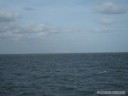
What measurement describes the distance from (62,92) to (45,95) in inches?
109

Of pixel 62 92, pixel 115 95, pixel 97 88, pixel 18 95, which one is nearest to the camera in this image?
pixel 115 95

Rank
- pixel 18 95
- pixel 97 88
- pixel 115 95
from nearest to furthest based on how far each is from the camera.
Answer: pixel 115 95 → pixel 18 95 → pixel 97 88

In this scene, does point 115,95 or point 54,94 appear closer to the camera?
point 115,95

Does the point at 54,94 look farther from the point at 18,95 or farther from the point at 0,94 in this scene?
the point at 0,94

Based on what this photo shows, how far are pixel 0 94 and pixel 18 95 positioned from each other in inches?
95.6

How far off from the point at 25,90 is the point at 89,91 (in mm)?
8798

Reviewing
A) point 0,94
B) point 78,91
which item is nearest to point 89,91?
point 78,91

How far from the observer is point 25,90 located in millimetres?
33500

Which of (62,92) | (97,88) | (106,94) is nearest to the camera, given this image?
(106,94)

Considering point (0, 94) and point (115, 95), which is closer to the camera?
point (115, 95)

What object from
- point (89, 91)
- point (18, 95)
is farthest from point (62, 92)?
point (18, 95)

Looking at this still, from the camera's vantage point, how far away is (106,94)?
22609 mm

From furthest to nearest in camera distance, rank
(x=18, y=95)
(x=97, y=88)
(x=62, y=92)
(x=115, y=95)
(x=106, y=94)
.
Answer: (x=97, y=88)
(x=62, y=92)
(x=18, y=95)
(x=106, y=94)
(x=115, y=95)

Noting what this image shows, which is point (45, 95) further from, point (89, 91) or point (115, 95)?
point (115, 95)
